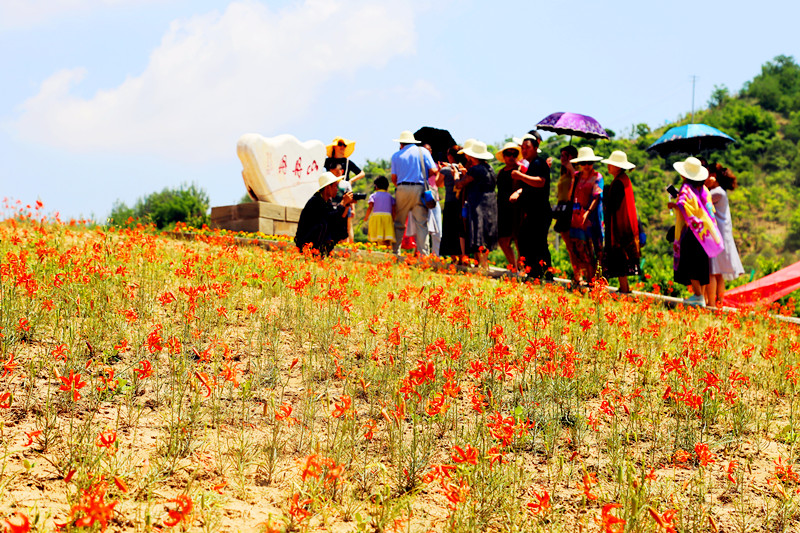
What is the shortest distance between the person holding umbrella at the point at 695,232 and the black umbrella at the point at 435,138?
18.7 feet

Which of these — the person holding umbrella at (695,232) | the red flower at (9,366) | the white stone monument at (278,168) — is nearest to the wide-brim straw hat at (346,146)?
the white stone monument at (278,168)

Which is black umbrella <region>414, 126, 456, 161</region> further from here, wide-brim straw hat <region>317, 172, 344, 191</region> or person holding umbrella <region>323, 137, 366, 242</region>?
wide-brim straw hat <region>317, 172, 344, 191</region>

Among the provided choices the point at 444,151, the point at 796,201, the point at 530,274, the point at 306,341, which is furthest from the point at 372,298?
the point at 796,201

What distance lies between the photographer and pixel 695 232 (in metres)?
9.34

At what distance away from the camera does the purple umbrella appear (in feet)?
38.2

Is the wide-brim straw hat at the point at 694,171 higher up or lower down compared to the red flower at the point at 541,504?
higher up

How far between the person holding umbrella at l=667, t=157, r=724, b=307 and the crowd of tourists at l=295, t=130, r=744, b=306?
0.01 metres

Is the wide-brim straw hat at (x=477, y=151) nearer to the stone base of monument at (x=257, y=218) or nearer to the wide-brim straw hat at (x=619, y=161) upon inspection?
the wide-brim straw hat at (x=619, y=161)

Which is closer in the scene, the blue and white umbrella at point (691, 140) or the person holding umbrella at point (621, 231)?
the person holding umbrella at point (621, 231)

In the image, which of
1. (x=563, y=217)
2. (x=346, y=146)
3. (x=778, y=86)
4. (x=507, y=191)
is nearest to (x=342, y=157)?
(x=346, y=146)

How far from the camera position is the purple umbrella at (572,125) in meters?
11.6

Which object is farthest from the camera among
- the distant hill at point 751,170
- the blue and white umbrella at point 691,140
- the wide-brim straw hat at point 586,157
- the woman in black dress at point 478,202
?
the distant hill at point 751,170

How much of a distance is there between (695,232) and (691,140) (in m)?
3.08

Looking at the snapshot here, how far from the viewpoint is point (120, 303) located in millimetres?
5629
